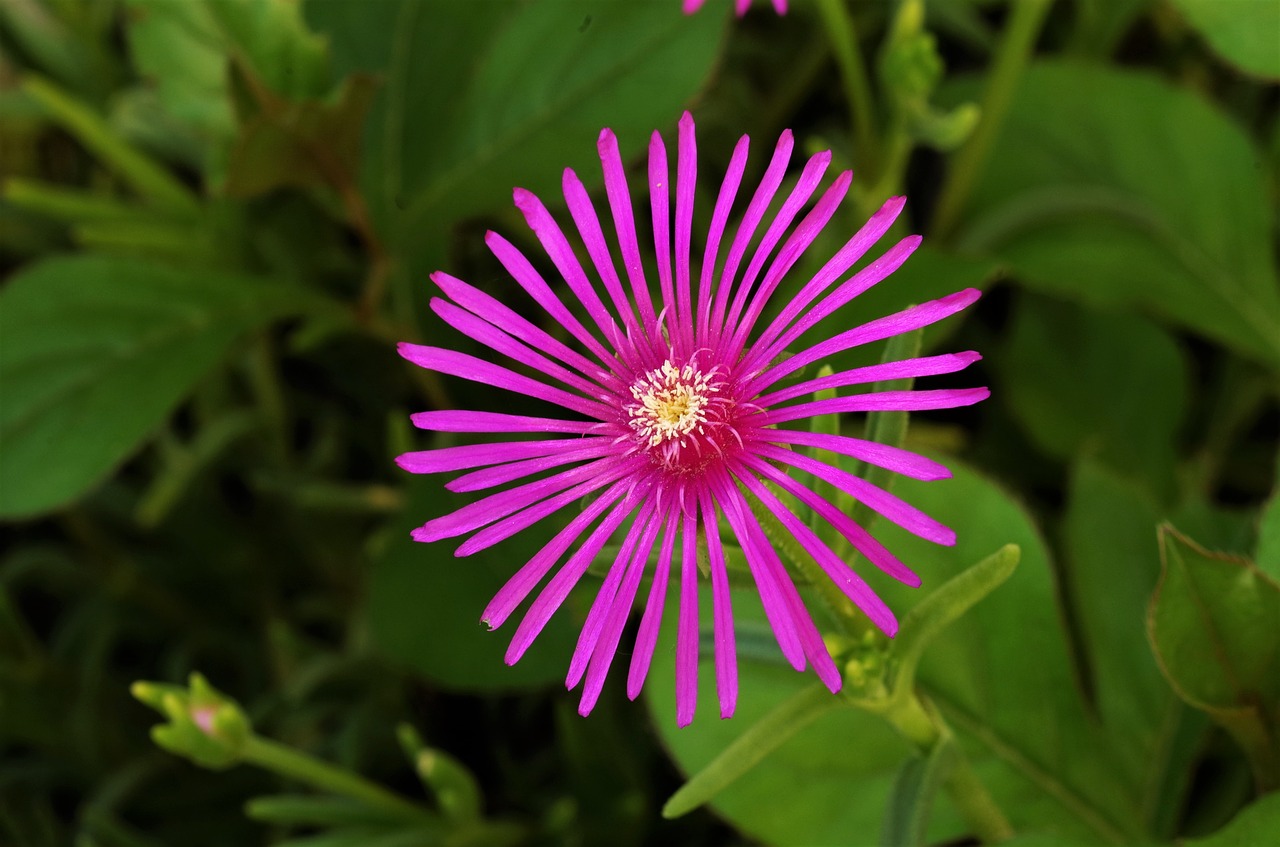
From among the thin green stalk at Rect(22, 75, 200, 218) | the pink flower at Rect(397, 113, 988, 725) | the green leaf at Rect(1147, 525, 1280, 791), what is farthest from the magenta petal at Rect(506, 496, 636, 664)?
the thin green stalk at Rect(22, 75, 200, 218)

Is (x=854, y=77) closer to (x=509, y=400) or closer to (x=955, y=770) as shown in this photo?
(x=509, y=400)

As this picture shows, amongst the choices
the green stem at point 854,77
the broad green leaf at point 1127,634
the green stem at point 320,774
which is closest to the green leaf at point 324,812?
the green stem at point 320,774

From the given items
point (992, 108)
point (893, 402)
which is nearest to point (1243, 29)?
point (992, 108)

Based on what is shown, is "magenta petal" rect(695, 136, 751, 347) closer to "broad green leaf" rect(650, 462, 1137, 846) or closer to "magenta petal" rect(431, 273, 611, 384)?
"magenta petal" rect(431, 273, 611, 384)

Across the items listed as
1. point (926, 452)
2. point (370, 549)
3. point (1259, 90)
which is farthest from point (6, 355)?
point (1259, 90)

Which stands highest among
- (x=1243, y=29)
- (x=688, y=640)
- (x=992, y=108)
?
(x=992, y=108)

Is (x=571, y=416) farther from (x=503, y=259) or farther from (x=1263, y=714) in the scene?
(x=1263, y=714)

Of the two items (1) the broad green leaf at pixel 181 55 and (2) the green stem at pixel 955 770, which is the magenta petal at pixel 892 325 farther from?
(1) the broad green leaf at pixel 181 55

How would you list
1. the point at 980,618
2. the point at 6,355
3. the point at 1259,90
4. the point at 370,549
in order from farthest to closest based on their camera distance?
the point at 1259,90
the point at 370,549
the point at 6,355
the point at 980,618
